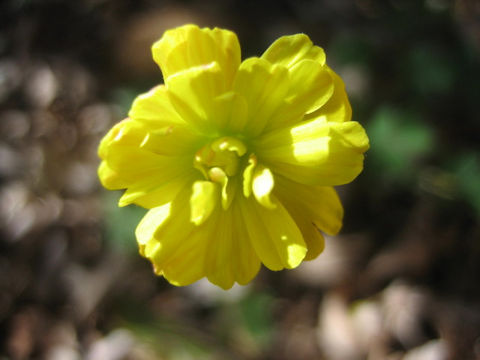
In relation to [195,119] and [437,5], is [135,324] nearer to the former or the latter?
[195,119]

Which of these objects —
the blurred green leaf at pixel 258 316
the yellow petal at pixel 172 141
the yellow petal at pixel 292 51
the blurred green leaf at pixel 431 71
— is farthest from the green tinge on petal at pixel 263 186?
the blurred green leaf at pixel 431 71

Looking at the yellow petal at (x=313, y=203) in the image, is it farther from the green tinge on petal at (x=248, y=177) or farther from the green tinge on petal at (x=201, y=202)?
the green tinge on petal at (x=201, y=202)

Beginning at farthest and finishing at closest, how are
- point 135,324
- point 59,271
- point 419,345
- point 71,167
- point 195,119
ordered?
point 71,167 → point 59,271 → point 135,324 → point 419,345 → point 195,119

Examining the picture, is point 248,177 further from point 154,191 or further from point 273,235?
point 154,191

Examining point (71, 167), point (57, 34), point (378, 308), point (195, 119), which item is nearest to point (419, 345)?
point (378, 308)

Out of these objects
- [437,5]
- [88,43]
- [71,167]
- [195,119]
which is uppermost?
[195,119]

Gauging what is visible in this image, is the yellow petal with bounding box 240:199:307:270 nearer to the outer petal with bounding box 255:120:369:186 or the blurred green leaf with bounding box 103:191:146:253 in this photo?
the outer petal with bounding box 255:120:369:186

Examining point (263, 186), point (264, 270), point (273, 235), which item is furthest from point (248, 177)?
point (264, 270)
